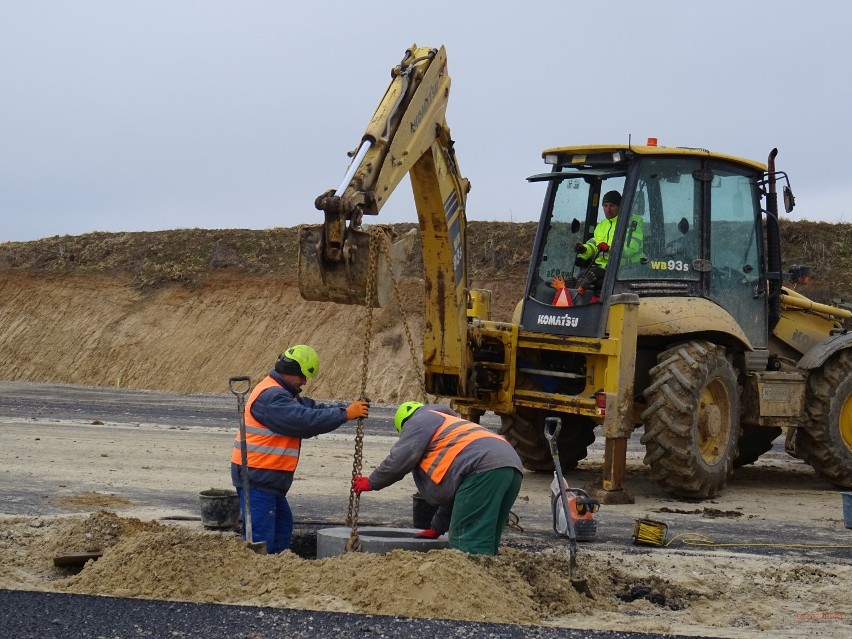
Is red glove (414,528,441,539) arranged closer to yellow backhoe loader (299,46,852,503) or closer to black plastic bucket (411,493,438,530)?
black plastic bucket (411,493,438,530)

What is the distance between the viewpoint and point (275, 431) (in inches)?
307

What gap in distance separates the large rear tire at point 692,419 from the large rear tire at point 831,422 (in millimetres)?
1203

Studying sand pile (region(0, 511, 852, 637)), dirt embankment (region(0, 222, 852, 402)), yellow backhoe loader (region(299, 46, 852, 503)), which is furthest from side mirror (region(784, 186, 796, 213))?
dirt embankment (region(0, 222, 852, 402))

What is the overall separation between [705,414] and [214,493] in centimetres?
448

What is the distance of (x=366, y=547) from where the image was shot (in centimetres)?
772

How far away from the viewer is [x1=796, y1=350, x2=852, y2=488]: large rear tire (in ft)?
37.6

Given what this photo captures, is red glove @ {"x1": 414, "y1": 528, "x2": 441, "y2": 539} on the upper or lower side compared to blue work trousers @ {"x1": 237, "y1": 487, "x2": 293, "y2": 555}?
lower

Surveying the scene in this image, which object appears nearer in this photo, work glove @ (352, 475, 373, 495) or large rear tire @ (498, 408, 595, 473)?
work glove @ (352, 475, 373, 495)

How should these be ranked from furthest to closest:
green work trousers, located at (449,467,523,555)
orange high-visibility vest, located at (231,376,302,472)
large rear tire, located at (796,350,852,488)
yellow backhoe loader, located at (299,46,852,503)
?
large rear tire, located at (796,350,852,488)
yellow backhoe loader, located at (299,46,852,503)
orange high-visibility vest, located at (231,376,302,472)
green work trousers, located at (449,467,523,555)

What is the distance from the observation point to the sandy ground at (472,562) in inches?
259

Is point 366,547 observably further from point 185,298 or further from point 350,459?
point 185,298

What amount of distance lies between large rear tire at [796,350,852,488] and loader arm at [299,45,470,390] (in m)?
3.66

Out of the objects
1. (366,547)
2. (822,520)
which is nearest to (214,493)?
(366,547)

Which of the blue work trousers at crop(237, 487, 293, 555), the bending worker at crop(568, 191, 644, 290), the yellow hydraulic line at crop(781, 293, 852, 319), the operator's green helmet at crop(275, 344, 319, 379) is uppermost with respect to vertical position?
the bending worker at crop(568, 191, 644, 290)
